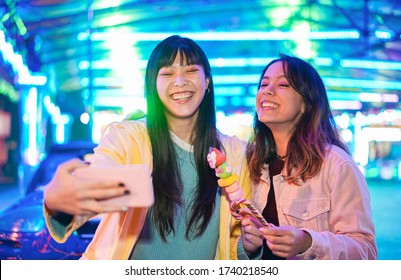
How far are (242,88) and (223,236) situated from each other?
13.7m

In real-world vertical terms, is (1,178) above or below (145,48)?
below

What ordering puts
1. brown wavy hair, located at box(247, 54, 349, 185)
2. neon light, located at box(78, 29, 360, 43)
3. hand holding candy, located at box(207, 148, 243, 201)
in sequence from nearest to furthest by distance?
hand holding candy, located at box(207, 148, 243, 201)
brown wavy hair, located at box(247, 54, 349, 185)
neon light, located at box(78, 29, 360, 43)

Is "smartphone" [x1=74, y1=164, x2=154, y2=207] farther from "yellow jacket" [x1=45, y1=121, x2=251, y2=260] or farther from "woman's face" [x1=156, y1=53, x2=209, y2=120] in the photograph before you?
"woman's face" [x1=156, y1=53, x2=209, y2=120]

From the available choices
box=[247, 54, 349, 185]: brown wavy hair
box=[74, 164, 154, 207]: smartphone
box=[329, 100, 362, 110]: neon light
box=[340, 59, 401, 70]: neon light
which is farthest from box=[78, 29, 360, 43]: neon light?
box=[74, 164, 154, 207]: smartphone

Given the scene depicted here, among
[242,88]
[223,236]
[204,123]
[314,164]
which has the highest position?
[242,88]

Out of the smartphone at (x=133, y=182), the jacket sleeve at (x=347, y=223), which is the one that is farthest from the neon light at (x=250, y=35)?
the smartphone at (x=133, y=182)

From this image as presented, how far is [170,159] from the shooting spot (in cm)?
198

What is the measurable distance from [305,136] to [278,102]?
0.17 m

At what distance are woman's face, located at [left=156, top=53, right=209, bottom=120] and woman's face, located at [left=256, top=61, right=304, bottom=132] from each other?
31 centimetres

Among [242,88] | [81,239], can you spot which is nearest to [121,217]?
[81,239]

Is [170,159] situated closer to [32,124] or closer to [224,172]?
[224,172]

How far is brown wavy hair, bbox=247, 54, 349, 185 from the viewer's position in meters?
2.13
